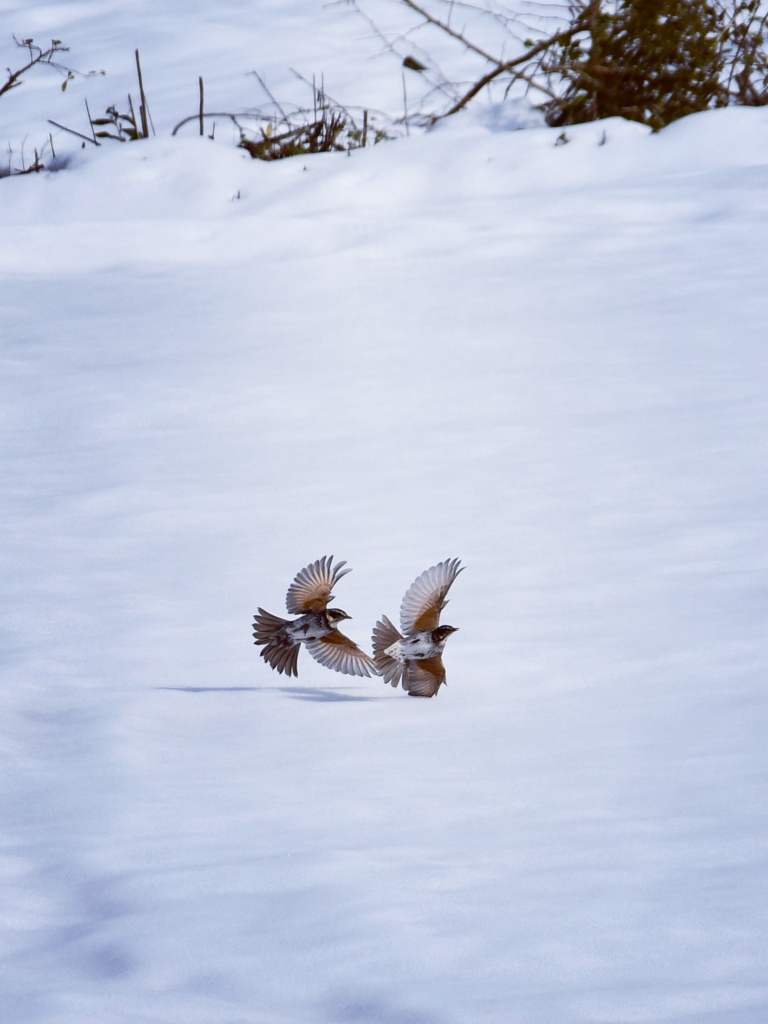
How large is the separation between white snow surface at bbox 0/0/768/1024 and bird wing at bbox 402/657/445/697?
0.16 feet

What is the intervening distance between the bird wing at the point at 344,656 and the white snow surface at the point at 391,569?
0.25 ft

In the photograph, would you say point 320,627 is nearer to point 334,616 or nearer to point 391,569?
point 334,616

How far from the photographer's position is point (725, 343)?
4.26 metres

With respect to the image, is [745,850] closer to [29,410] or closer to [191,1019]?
[191,1019]

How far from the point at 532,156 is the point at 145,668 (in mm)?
4303

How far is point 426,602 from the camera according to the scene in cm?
234

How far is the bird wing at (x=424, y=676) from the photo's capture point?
2.31m

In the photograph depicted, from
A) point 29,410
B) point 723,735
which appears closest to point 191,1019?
point 723,735

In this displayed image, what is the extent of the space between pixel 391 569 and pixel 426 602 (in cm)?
63

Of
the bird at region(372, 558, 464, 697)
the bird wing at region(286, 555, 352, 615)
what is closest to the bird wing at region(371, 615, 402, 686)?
the bird at region(372, 558, 464, 697)

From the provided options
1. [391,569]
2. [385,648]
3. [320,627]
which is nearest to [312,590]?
[320,627]

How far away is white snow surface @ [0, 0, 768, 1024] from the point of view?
57.4 inches

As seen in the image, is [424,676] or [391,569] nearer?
Answer: [424,676]

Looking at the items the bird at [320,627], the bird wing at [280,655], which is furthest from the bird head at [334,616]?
the bird wing at [280,655]
